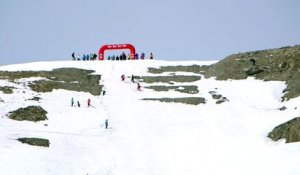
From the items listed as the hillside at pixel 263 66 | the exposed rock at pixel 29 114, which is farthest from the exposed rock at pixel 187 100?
the exposed rock at pixel 29 114

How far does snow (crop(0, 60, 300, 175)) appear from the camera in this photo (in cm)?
2945

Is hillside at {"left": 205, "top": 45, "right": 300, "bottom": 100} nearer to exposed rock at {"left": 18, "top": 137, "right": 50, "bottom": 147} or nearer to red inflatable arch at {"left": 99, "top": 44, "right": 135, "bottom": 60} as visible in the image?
red inflatable arch at {"left": 99, "top": 44, "right": 135, "bottom": 60}

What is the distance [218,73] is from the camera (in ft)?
202

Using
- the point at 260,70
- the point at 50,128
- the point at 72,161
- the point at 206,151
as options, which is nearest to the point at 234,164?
the point at 206,151

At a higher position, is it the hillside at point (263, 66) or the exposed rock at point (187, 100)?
the hillside at point (263, 66)

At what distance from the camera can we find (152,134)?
38906 millimetres

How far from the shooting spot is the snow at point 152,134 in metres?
29.5

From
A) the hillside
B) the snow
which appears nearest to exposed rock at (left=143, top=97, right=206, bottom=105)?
the snow

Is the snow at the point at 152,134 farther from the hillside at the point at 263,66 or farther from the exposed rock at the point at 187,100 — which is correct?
the hillside at the point at 263,66

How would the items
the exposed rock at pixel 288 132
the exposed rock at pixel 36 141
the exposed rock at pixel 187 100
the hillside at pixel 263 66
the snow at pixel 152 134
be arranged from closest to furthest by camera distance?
the snow at pixel 152 134, the exposed rock at pixel 288 132, the exposed rock at pixel 36 141, the exposed rock at pixel 187 100, the hillside at pixel 263 66

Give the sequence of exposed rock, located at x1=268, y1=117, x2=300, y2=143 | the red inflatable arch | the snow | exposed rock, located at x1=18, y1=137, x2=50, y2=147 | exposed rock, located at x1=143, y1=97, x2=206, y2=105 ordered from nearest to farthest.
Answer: the snow, exposed rock, located at x1=268, y1=117, x2=300, y2=143, exposed rock, located at x1=18, y1=137, x2=50, y2=147, exposed rock, located at x1=143, y1=97, x2=206, y2=105, the red inflatable arch

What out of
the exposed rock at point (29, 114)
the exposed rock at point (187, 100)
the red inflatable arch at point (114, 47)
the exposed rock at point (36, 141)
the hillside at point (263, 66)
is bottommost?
the exposed rock at point (36, 141)

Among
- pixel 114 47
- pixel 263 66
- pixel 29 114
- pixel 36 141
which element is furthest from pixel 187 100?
pixel 114 47

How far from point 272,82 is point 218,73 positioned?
9682mm
